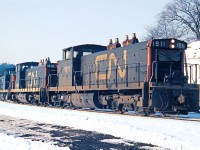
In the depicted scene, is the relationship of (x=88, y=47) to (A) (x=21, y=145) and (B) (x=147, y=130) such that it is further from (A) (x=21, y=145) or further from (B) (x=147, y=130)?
(A) (x=21, y=145)

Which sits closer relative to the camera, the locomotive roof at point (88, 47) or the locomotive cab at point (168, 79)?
the locomotive cab at point (168, 79)

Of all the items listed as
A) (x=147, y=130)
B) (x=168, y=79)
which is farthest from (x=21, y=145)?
(x=168, y=79)

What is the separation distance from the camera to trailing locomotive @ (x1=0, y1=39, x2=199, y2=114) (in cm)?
1216

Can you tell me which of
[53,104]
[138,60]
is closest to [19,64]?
[53,104]

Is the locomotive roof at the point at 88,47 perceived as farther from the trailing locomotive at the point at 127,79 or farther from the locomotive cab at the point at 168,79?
the locomotive cab at the point at 168,79

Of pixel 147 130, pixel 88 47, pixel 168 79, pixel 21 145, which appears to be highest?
pixel 88 47

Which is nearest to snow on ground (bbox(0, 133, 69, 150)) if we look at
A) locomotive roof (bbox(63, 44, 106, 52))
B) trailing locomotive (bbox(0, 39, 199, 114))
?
trailing locomotive (bbox(0, 39, 199, 114))

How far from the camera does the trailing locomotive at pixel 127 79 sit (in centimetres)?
1216

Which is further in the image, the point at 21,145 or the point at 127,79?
the point at 127,79

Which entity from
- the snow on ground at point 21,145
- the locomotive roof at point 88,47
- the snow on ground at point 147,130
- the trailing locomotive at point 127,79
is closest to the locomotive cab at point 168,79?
the trailing locomotive at point 127,79

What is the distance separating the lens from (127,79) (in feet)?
45.6

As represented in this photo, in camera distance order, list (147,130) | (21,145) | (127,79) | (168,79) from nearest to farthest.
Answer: (21,145) < (147,130) < (168,79) < (127,79)

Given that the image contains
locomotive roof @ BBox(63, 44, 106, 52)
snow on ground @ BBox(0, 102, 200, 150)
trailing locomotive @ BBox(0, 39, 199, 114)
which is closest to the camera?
snow on ground @ BBox(0, 102, 200, 150)

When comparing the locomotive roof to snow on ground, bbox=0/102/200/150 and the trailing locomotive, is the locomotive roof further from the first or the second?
snow on ground, bbox=0/102/200/150
